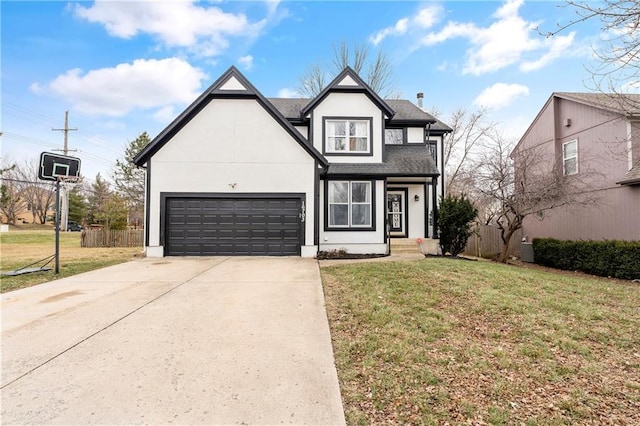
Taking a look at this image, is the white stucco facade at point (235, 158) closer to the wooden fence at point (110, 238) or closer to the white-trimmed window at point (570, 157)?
the wooden fence at point (110, 238)

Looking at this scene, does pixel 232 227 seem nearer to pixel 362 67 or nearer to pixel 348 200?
pixel 348 200

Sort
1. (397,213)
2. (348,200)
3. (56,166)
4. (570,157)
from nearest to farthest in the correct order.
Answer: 1. (56,166)
2. (348,200)
3. (570,157)
4. (397,213)

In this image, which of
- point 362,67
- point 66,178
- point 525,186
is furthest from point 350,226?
point 362,67

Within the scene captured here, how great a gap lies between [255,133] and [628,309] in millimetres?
11023

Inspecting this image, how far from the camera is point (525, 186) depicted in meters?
12.6

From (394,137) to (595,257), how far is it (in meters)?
9.04

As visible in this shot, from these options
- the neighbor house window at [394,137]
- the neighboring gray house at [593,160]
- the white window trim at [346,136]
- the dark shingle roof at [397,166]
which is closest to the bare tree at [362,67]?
the neighbor house window at [394,137]

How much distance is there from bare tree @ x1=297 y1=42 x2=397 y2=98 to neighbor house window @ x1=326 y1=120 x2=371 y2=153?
12.4m

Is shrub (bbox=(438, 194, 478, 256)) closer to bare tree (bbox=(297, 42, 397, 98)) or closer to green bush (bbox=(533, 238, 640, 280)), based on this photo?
green bush (bbox=(533, 238, 640, 280))

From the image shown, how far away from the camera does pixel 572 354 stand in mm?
3729

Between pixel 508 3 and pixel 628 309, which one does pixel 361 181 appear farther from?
pixel 628 309

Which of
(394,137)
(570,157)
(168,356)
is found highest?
(394,137)

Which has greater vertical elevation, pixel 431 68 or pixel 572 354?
pixel 431 68

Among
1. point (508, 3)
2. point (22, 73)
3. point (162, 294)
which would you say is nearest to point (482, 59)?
point (508, 3)
